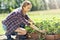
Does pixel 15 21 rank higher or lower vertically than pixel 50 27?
higher

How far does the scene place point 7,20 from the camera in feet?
18.9

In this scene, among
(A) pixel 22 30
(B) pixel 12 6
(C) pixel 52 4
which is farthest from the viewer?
(C) pixel 52 4

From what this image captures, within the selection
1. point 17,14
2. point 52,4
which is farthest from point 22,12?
point 52,4

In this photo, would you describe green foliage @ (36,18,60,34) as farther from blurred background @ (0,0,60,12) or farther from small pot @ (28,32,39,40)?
blurred background @ (0,0,60,12)

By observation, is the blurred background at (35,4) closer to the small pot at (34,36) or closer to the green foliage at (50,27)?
the green foliage at (50,27)

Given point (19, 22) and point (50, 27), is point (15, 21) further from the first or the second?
point (50, 27)

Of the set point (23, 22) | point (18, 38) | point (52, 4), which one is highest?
point (23, 22)

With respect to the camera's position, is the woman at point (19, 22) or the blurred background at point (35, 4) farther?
the blurred background at point (35, 4)

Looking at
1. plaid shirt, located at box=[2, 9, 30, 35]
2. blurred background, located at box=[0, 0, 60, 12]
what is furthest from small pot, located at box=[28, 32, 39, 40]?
blurred background, located at box=[0, 0, 60, 12]

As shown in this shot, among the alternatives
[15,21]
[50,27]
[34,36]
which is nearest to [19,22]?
[15,21]

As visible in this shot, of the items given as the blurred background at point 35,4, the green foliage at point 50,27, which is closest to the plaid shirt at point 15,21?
the green foliage at point 50,27

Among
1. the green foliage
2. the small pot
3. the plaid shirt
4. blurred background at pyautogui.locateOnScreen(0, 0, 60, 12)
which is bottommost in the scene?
blurred background at pyautogui.locateOnScreen(0, 0, 60, 12)

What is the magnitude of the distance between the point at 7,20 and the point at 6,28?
193 mm

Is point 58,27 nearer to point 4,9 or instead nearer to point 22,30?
point 22,30
